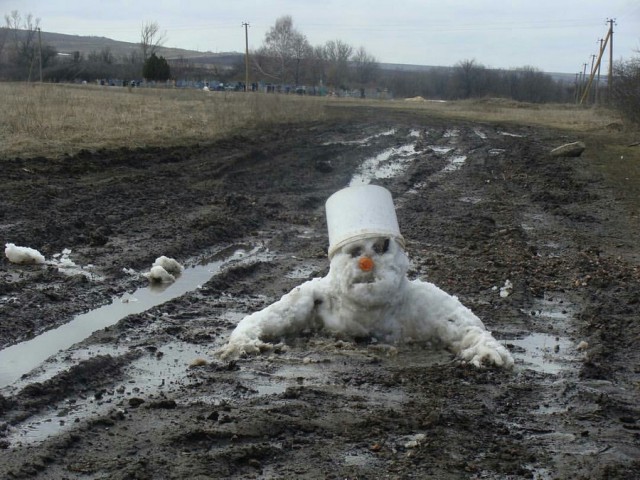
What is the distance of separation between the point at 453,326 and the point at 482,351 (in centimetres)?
45

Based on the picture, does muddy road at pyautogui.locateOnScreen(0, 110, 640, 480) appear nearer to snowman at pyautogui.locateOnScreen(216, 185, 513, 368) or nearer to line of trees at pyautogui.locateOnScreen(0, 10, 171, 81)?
snowman at pyautogui.locateOnScreen(216, 185, 513, 368)

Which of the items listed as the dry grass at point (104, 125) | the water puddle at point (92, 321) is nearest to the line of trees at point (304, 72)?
the dry grass at point (104, 125)

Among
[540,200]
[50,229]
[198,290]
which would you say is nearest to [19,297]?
[198,290]

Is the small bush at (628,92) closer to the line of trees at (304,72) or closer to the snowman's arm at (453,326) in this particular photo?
the snowman's arm at (453,326)

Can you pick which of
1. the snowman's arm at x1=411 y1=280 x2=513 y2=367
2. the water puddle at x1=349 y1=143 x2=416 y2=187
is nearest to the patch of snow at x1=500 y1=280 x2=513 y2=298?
the snowman's arm at x1=411 y1=280 x2=513 y2=367

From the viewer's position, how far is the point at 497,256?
10750mm

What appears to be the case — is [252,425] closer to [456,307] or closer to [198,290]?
[456,307]

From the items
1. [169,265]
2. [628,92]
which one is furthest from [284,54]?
[169,265]

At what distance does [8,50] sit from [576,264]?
10525cm

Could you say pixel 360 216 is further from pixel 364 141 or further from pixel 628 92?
pixel 628 92

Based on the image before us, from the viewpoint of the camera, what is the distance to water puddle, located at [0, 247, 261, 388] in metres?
6.45

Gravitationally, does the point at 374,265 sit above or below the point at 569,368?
above

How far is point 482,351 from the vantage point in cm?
666

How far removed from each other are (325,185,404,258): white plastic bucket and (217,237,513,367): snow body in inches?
3.1
